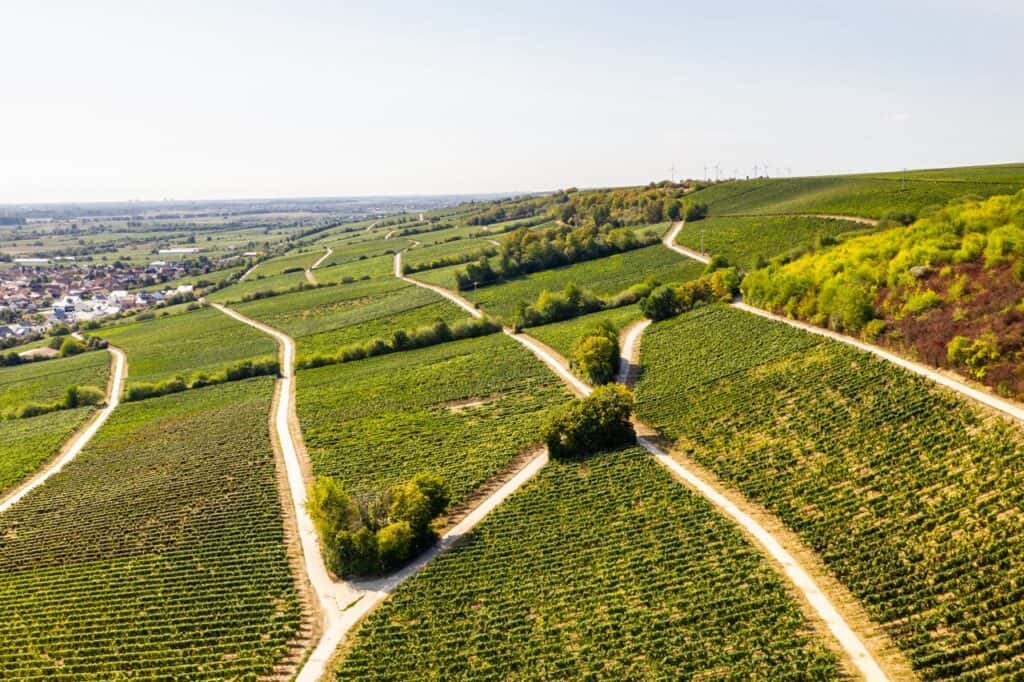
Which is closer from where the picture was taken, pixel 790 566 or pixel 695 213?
pixel 790 566

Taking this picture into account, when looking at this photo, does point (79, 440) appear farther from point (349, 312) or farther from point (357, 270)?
point (357, 270)

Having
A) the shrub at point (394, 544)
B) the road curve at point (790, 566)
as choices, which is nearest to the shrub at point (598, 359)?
the road curve at point (790, 566)

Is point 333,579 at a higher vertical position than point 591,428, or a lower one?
lower

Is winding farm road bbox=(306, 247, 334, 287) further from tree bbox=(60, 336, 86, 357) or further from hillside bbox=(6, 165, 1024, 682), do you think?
hillside bbox=(6, 165, 1024, 682)

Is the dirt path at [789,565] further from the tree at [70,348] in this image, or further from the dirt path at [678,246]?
the tree at [70,348]

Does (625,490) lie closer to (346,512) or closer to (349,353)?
(346,512)

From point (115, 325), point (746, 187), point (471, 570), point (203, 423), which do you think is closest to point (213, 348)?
point (203, 423)

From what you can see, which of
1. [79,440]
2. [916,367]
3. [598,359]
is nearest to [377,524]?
[598,359]
